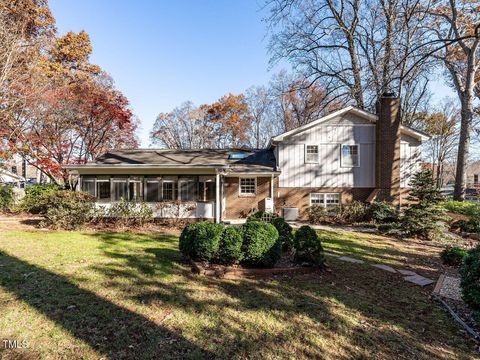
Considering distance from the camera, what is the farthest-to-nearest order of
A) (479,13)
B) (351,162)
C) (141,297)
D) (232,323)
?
1. (351,162)
2. (479,13)
3. (141,297)
4. (232,323)

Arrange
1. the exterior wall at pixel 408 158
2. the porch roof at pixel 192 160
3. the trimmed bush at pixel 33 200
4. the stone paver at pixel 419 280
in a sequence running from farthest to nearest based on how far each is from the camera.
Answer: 1. the exterior wall at pixel 408 158
2. the trimmed bush at pixel 33 200
3. the porch roof at pixel 192 160
4. the stone paver at pixel 419 280

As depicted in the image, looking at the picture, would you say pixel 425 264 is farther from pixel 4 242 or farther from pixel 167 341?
pixel 4 242

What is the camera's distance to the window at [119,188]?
1385 centimetres

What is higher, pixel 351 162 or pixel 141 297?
pixel 351 162

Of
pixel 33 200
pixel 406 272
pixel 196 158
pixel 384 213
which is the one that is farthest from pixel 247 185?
pixel 33 200

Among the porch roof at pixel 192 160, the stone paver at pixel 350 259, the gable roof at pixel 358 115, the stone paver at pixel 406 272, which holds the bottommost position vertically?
the stone paver at pixel 406 272

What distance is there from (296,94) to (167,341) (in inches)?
1307

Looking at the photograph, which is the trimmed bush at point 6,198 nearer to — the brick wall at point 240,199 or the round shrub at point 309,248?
the brick wall at point 240,199

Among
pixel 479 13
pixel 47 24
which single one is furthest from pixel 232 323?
pixel 47 24

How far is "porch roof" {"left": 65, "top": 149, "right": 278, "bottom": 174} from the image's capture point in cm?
1324

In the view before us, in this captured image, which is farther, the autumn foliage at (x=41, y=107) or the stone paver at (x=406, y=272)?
the autumn foliage at (x=41, y=107)

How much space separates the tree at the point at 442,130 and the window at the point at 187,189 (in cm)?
2822

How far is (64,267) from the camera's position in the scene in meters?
5.91

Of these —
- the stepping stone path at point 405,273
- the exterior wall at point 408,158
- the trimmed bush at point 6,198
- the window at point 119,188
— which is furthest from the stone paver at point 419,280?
the trimmed bush at point 6,198
